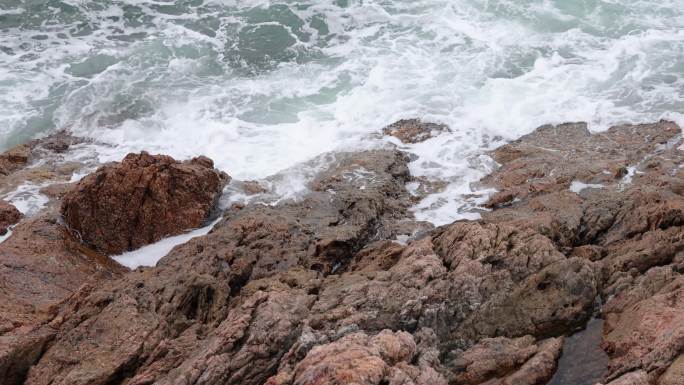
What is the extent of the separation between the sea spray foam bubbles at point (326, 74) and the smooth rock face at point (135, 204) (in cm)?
340

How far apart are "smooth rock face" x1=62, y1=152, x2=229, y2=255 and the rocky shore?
4 cm

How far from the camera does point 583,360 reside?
955 cm

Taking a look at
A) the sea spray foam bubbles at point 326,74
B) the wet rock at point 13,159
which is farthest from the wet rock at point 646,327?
the wet rock at point 13,159

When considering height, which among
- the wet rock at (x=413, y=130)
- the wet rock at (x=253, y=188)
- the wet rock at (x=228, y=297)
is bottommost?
the wet rock at (x=253, y=188)

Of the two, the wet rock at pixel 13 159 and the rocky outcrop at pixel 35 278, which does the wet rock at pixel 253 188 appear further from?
the wet rock at pixel 13 159

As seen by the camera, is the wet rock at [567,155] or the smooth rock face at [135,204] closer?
the smooth rock face at [135,204]

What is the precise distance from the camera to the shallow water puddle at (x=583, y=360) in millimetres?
9148

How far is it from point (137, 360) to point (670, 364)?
8695 mm

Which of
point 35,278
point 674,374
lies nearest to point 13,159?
point 35,278

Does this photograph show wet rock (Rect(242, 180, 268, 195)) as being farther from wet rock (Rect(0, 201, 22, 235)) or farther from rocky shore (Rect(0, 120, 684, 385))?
wet rock (Rect(0, 201, 22, 235))

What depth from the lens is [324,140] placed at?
21.5 m

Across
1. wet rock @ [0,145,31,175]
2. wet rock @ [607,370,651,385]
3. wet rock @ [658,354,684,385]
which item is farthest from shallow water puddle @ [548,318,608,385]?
wet rock @ [0,145,31,175]

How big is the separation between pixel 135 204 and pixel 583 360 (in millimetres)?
11977

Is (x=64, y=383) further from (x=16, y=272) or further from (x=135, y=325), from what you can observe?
(x=16, y=272)
